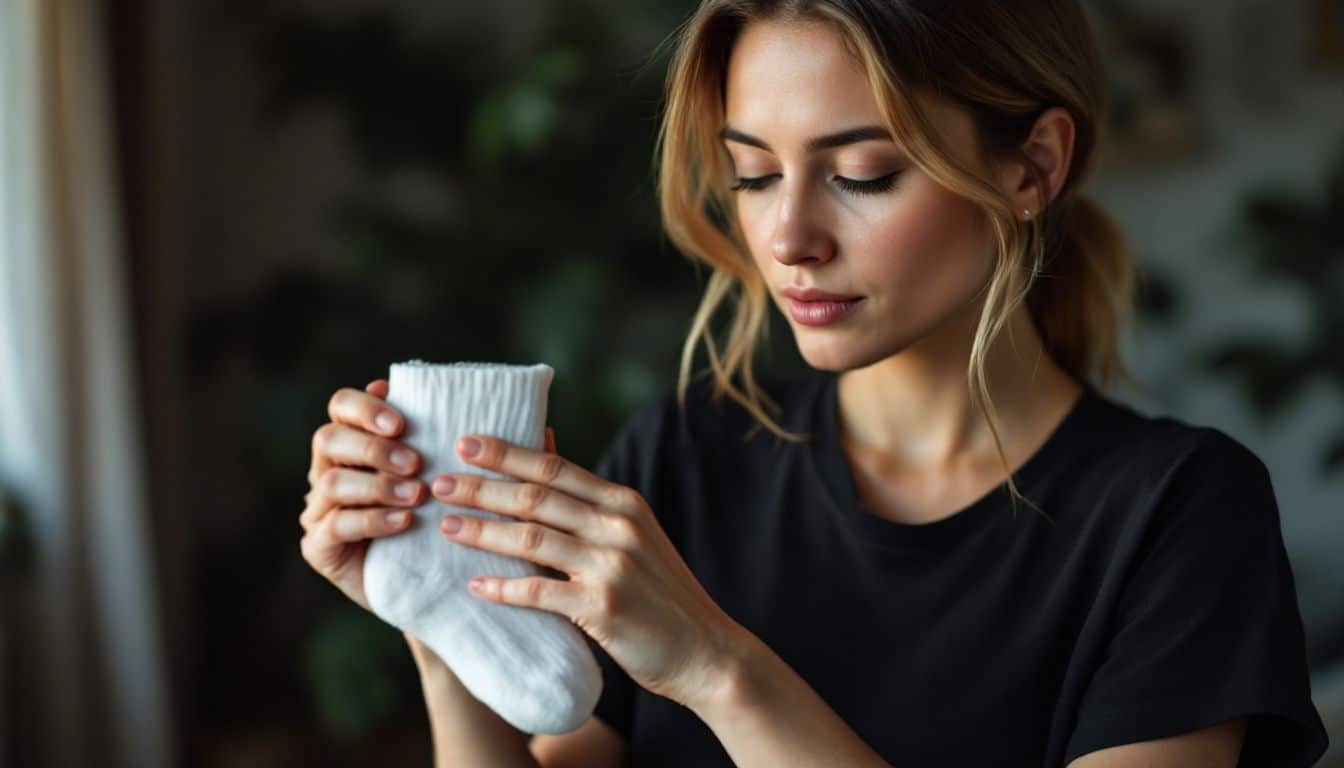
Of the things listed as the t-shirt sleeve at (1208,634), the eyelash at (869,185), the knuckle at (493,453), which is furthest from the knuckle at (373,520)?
the t-shirt sleeve at (1208,634)

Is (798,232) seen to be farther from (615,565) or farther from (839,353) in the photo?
(615,565)

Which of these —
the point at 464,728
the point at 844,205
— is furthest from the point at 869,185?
the point at 464,728

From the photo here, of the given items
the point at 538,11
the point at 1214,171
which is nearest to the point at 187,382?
the point at 538,11

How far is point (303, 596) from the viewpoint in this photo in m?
3.42

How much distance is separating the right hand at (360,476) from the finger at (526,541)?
5 cm

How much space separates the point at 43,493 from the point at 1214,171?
3.79 metres

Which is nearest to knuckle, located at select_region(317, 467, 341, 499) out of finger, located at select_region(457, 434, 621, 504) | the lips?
→ finger, located at select_region(457, 434, 621, 504)

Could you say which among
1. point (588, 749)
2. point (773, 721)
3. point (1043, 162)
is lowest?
point (588, 749)

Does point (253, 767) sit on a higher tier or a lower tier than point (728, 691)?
lower

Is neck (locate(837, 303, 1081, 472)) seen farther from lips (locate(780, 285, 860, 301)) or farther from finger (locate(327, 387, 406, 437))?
finger (locate(327, 387, 406, 437))

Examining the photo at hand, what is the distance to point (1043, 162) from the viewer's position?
1.25 metres

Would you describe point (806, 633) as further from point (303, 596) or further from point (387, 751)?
point (303, 596)

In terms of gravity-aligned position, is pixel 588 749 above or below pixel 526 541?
below

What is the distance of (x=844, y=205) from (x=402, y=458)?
45 centimetres
